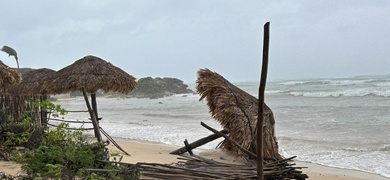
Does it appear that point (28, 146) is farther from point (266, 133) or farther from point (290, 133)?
point (290, 133)

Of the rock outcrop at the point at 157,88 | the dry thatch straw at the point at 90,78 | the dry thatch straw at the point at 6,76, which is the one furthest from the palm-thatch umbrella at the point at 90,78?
the rock outcrop at the point at 157,88

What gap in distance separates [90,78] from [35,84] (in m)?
1.93

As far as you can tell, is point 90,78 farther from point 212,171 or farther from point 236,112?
point 212,171

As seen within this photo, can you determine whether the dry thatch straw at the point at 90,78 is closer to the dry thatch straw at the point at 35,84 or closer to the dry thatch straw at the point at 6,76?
the dry thatch straw at the point at 35,84

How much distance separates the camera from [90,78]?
754 cm

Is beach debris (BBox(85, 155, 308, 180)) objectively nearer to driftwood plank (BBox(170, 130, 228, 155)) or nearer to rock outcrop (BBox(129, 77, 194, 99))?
driftwood plank (BBox(170, 130, 228, 155))

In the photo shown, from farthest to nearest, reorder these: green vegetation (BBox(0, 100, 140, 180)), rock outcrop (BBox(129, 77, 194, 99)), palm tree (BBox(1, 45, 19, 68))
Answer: rock outcrop (BBox(129, 77, 194, 99)) < palm tree (BBox(1, 45, 19, 68)) < green vegetation (BBox(0, 100, 140, 180))

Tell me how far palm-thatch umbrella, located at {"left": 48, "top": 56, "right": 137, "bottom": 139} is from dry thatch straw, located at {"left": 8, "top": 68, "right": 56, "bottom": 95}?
355 mm

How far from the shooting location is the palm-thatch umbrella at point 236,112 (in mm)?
6613

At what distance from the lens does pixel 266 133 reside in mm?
6734

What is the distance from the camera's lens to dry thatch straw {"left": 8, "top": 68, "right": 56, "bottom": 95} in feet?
27.4

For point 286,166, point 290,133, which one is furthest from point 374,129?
point 286,166

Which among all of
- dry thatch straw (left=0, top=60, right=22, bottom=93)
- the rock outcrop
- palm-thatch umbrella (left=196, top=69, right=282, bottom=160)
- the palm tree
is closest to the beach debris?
palm-thatch umbrella (left=196, top=69, right=282, bottom=160)

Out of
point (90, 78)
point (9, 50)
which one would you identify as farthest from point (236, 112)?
point (9, 50)
